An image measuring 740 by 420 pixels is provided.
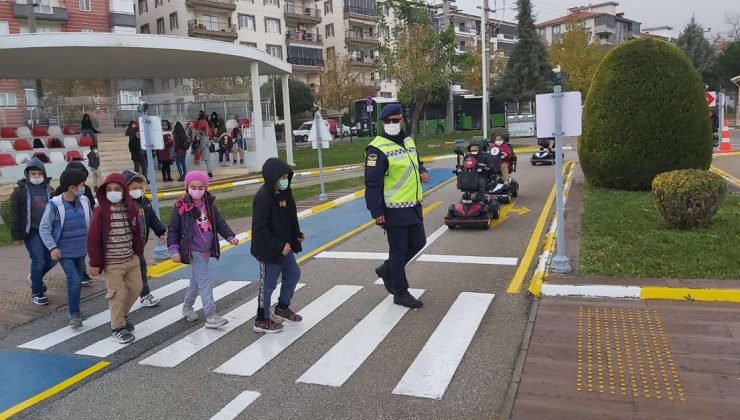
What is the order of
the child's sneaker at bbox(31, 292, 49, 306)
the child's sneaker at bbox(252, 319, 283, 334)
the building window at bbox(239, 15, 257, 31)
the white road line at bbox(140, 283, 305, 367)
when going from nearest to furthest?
the white road line at bbox(140, 283, 305, 367) < the child's sneaker at bbox(252, 319, 283, 334) < the child's sneaker at bbox(31, 292, 49, 306) < the building window at bbox(239, 15, 257, 31)

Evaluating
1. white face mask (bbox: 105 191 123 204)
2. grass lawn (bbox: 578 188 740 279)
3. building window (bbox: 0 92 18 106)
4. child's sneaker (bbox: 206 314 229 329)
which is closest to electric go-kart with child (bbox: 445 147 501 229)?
grass lawn (bbox: 578 188 740 279)

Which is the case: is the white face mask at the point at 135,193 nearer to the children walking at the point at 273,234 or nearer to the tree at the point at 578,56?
the children walking at the point at 273,234

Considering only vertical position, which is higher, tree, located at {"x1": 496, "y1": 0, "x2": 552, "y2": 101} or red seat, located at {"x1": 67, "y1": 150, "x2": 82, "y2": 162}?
tree, located at {"x1": 496, "y1": 0, "x2": 552, "y2": 101}

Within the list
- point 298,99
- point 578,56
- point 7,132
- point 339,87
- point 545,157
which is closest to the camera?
point 545,157

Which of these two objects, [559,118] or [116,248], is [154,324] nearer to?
[116,248]

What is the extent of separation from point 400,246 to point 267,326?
65.1 inches

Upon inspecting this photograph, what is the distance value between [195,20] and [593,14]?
212 feet

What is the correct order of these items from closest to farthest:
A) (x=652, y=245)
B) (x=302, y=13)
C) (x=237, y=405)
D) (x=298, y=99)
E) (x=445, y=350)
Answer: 1. (x=237, y=405)
2. (x=445, y=350)
3. (x=652, y=245)
4. (x=298, y=99)
5. (x=302, y=13)

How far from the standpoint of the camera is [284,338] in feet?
19.6

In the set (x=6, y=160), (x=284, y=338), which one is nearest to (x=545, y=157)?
(x=284, y=338)

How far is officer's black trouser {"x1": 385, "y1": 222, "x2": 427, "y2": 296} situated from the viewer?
6.61 metres

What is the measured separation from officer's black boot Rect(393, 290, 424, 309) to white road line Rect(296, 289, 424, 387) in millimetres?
Answer: 60

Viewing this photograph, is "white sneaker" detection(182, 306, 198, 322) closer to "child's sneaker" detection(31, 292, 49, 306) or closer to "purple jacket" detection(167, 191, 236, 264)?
"purple jacket" detection(167, 191, 236, 264)

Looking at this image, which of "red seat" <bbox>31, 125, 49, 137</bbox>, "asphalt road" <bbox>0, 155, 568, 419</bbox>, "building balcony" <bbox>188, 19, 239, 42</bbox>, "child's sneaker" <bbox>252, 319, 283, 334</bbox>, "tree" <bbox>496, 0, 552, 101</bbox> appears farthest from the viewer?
"building balcony" <bbox>188, 19, 239, 42</bbox>
